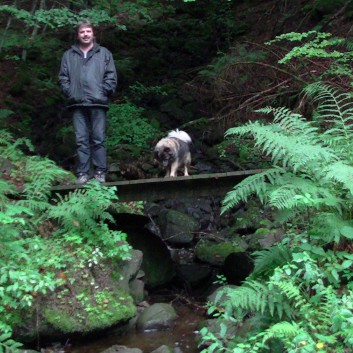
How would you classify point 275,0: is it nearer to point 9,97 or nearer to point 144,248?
point 9,97

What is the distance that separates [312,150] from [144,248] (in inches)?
184

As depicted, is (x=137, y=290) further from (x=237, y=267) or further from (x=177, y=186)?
(x=237, y=267)

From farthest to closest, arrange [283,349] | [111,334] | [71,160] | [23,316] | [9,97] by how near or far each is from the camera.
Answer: [9,97] → [71,160] → [111,334] → [23,316] → [283,349]

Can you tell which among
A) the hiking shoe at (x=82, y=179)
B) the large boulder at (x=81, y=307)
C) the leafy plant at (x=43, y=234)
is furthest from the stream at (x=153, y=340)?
the hiking shoe at (x=82, y=179)

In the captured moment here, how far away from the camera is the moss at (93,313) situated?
19.2 feet

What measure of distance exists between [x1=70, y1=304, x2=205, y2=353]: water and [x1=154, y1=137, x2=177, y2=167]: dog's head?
2521mm

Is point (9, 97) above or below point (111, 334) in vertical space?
above

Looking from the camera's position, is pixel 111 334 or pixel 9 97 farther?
pixel 9 97

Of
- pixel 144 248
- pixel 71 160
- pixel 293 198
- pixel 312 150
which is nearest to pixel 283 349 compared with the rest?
pixel 293 198

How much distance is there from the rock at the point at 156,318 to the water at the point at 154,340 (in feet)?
0.27

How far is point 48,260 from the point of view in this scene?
5.95 meters

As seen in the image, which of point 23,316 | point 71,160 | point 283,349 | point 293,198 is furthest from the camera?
point 71,160

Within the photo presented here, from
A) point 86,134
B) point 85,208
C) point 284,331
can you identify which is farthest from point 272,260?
point 86,134

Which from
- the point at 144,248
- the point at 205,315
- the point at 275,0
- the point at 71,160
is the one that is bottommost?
the point at 205,315
